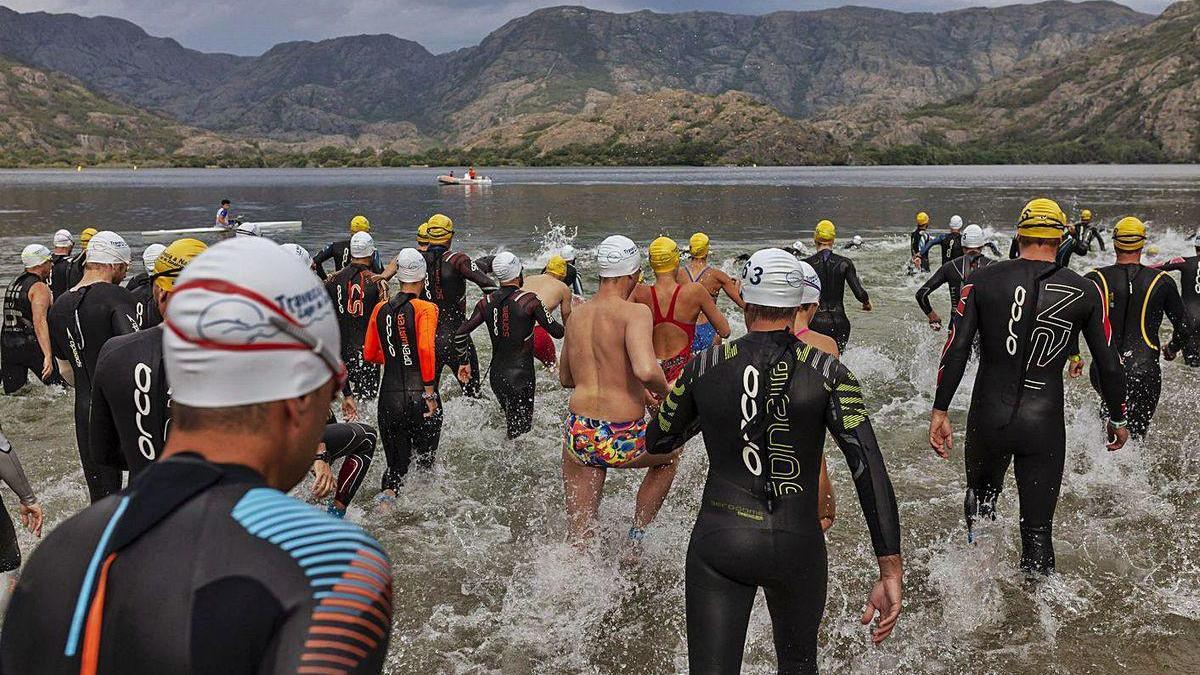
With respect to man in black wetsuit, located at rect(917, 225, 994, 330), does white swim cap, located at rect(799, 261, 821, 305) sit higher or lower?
higher

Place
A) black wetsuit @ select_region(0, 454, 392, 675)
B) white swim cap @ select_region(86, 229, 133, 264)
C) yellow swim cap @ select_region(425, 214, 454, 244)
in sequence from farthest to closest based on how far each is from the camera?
yellow swim cap @ select_region(425, 214, 454, 244) < white swim cap @ select_region(86, 229, 133, 264) < black wetsuit @ select_region(0, 454, 392, 675)

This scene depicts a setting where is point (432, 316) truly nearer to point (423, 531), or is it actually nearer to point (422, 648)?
point (423, 531)

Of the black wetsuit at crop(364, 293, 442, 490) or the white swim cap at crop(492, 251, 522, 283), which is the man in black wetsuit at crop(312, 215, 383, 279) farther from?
the black wetsuit at crop(364, 293, 442, 490)

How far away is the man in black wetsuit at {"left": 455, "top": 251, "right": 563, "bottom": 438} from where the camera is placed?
805 centimetres

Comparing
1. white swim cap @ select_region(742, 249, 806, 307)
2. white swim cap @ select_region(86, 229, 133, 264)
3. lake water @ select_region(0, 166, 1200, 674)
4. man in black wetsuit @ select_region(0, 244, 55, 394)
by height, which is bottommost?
lake water @ select_region(0, 166, 1200, 674)

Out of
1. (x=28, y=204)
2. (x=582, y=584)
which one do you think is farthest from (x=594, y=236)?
(x=28, y=204)

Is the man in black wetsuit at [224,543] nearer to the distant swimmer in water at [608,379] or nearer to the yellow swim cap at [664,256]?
the distant swimmer in water at [608,379]

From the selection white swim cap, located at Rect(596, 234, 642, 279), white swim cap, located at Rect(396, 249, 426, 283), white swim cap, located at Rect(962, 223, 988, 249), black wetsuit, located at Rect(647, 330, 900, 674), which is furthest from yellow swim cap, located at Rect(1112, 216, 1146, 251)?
white swim cap, located at Rect(396, 249, 426, 283)

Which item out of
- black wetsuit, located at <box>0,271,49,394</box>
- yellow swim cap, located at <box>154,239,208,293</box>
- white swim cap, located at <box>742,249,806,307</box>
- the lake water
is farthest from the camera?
black wetsuit, located at <box>0,271,49,394</box>

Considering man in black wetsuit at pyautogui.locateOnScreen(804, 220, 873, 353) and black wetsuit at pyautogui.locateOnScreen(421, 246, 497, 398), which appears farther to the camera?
man in black wetsuit at pyautogui.locateOnScreen(804, 220, 873, 353)

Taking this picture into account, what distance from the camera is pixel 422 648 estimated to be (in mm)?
5148

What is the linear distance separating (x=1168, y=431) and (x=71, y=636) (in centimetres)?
1052

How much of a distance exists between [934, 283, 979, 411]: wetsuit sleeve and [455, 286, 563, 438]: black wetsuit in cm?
367

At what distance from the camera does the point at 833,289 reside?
10508 millimetres
